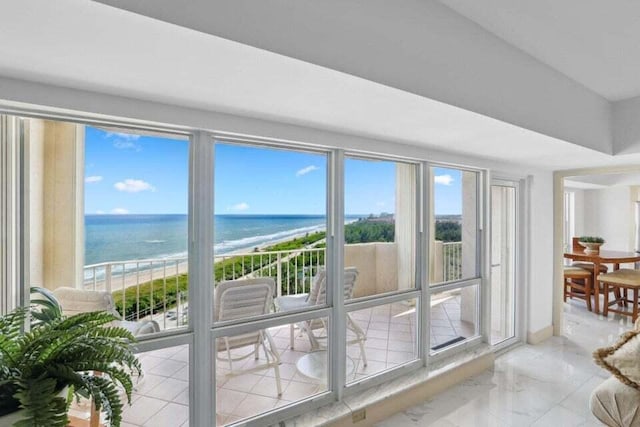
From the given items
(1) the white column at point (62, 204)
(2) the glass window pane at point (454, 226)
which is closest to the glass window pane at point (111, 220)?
(1) the white column at point (62, 204)

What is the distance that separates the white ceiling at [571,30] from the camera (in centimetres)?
160

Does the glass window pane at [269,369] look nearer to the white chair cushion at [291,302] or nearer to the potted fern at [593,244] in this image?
the white chair cushion at [291,302]

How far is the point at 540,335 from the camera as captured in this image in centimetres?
393

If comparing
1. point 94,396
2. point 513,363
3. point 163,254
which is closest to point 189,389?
point 163,254

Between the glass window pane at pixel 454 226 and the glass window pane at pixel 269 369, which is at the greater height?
the glass window pane at pixel 454 226

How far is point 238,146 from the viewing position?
2119 mm

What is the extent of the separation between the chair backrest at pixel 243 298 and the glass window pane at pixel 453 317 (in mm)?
1668

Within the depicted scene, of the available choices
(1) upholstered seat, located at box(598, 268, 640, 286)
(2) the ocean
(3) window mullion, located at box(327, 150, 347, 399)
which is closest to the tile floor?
(3) window mullion, located at box(327, 150, 347, 399)

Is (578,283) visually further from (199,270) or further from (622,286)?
(199,270)

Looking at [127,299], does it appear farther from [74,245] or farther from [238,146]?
[238,146]

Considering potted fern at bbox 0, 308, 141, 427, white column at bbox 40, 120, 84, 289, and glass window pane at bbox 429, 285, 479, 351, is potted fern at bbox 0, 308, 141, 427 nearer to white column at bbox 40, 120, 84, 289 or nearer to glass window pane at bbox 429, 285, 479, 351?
white column at bbox 40, 120, 84, 289

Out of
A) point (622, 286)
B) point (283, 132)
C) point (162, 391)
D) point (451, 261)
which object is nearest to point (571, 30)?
point (283, 132)

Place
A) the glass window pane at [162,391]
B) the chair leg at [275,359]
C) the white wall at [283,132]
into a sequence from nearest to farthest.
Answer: the white wall at [283,132] → the glass window pane at [162,391] → the chair leg at [275,359]

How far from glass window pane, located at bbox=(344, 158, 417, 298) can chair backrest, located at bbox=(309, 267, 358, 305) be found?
0.05 meters
